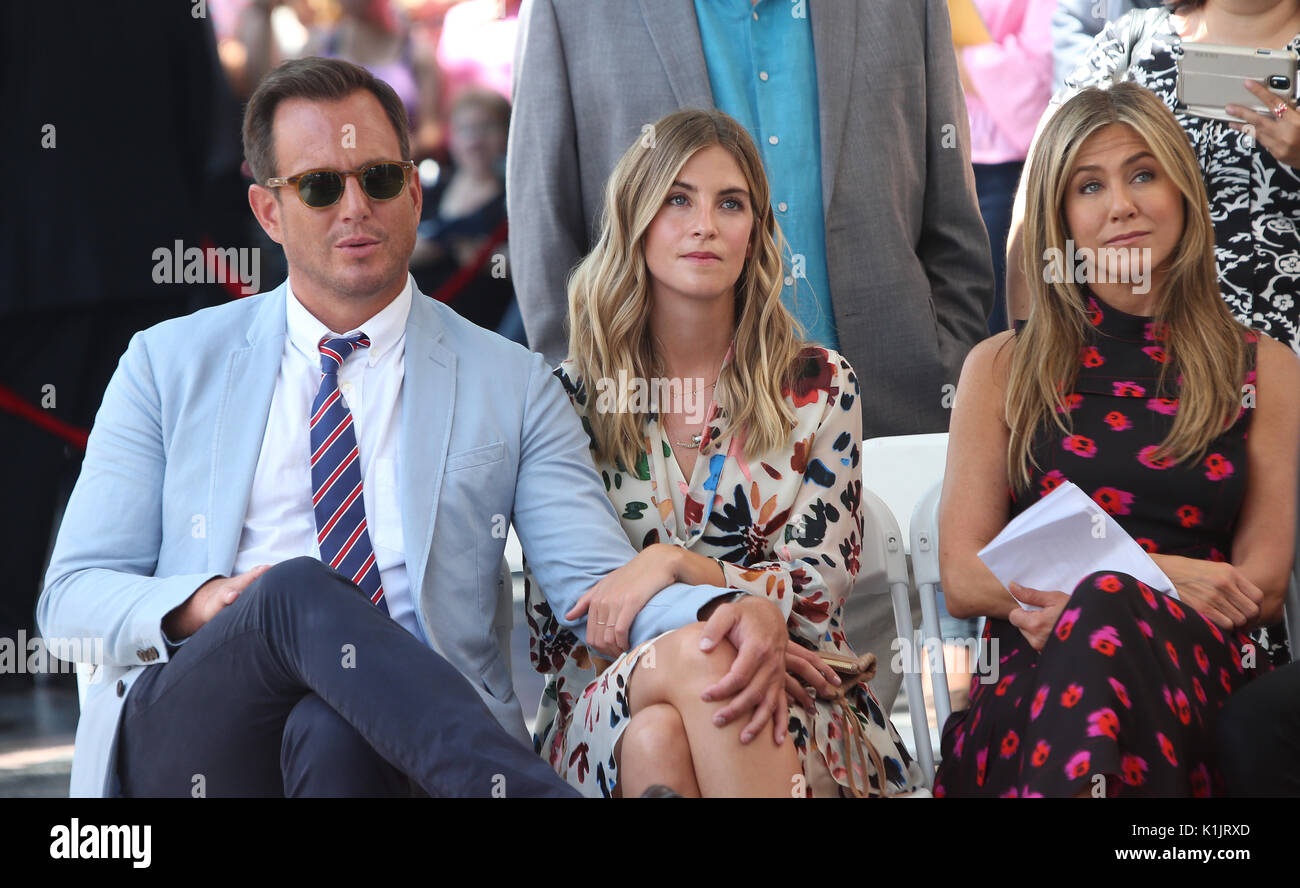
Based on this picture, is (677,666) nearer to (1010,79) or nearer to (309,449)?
(309,449)

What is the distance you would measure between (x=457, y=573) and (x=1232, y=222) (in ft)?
5.96

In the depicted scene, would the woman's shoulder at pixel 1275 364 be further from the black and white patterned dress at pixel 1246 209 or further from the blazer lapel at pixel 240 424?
the blazer lapel at pixel 240 424

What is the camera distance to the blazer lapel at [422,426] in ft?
8.00

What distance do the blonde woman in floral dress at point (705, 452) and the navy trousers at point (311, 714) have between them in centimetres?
30

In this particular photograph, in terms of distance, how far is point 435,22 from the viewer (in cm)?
497

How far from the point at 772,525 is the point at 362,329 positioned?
805mm

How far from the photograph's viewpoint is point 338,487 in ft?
8.16

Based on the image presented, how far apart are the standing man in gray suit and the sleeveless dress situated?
1.80 ft

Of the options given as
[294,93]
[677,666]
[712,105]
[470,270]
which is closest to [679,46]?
[712,105]

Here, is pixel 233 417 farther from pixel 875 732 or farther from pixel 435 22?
pixel 435 22

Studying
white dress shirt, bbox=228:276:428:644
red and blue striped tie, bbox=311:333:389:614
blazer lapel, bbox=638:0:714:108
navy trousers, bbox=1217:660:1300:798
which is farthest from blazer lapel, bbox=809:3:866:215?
navy trousers, bbox=1217:660:1300:798

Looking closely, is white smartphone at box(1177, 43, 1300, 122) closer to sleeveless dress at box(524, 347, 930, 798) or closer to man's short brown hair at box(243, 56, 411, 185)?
sleeveless dress at box(524, 347, 930, 798)
